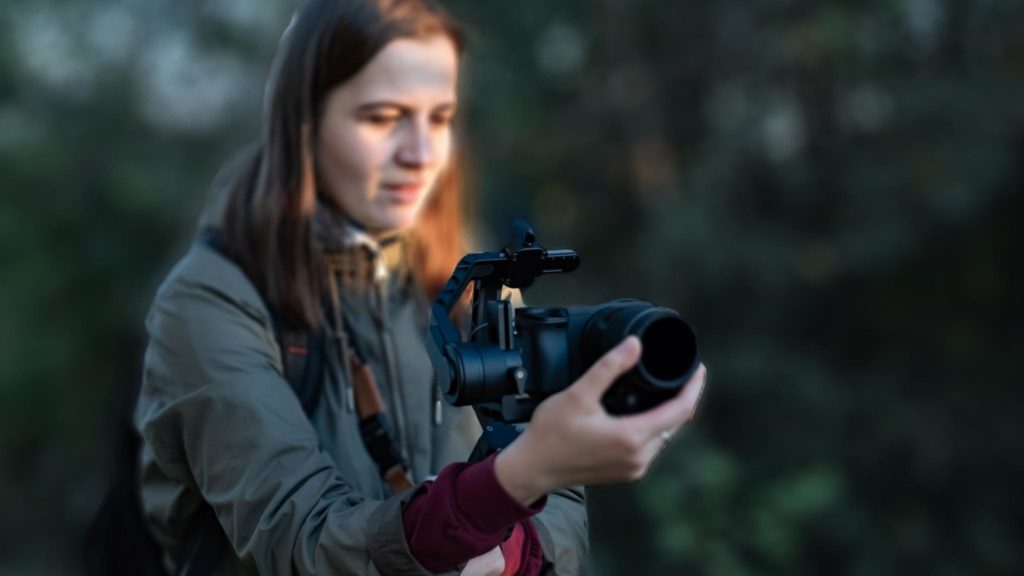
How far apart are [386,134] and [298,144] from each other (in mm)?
153

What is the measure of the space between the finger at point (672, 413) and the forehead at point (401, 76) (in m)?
0.82

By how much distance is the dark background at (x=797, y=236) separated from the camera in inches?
A: 158

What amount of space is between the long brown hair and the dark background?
154 centimetres

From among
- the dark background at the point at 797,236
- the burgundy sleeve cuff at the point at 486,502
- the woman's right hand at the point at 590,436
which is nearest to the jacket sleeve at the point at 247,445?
the burgundy sleeve cuff at the point at 486,502

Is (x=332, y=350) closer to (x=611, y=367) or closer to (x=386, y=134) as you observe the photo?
(x=386, y=134)

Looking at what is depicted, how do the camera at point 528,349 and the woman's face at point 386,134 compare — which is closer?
the camera at point 528,349

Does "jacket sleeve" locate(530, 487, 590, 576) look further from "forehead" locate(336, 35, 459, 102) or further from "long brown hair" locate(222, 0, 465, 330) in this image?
"forehead" locate(336, 35, 459, 102)

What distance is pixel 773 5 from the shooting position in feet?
14.2

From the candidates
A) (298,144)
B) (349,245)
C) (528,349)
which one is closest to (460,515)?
(528,349)

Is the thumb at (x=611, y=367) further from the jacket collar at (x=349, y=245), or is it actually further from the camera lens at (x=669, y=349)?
the jacket collar at (x=349, y=245)

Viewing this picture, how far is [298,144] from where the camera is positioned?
193 cm

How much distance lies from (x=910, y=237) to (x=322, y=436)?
2.94 meters

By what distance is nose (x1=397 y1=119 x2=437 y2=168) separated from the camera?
190 centimetres

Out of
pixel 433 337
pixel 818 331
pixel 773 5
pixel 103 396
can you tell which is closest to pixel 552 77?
pixel 773 5
